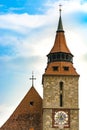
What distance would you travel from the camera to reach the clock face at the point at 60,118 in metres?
77.2

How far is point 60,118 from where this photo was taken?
3044 inches

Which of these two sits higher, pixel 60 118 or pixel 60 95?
pixel 60 95

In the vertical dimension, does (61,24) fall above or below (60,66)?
above

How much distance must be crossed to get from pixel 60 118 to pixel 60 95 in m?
2.69

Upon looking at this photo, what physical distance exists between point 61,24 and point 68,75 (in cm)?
697

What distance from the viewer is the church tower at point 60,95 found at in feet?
253

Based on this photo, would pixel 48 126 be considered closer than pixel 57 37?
Yes

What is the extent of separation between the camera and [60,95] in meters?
78.0

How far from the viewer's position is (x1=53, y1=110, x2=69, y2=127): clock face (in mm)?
77188

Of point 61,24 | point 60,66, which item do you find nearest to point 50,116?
point 60,66

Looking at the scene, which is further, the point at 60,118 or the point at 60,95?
the point at 60,95

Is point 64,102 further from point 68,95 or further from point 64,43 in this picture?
point 64,43

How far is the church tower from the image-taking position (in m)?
77.2

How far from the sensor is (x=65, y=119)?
77.4 meters
